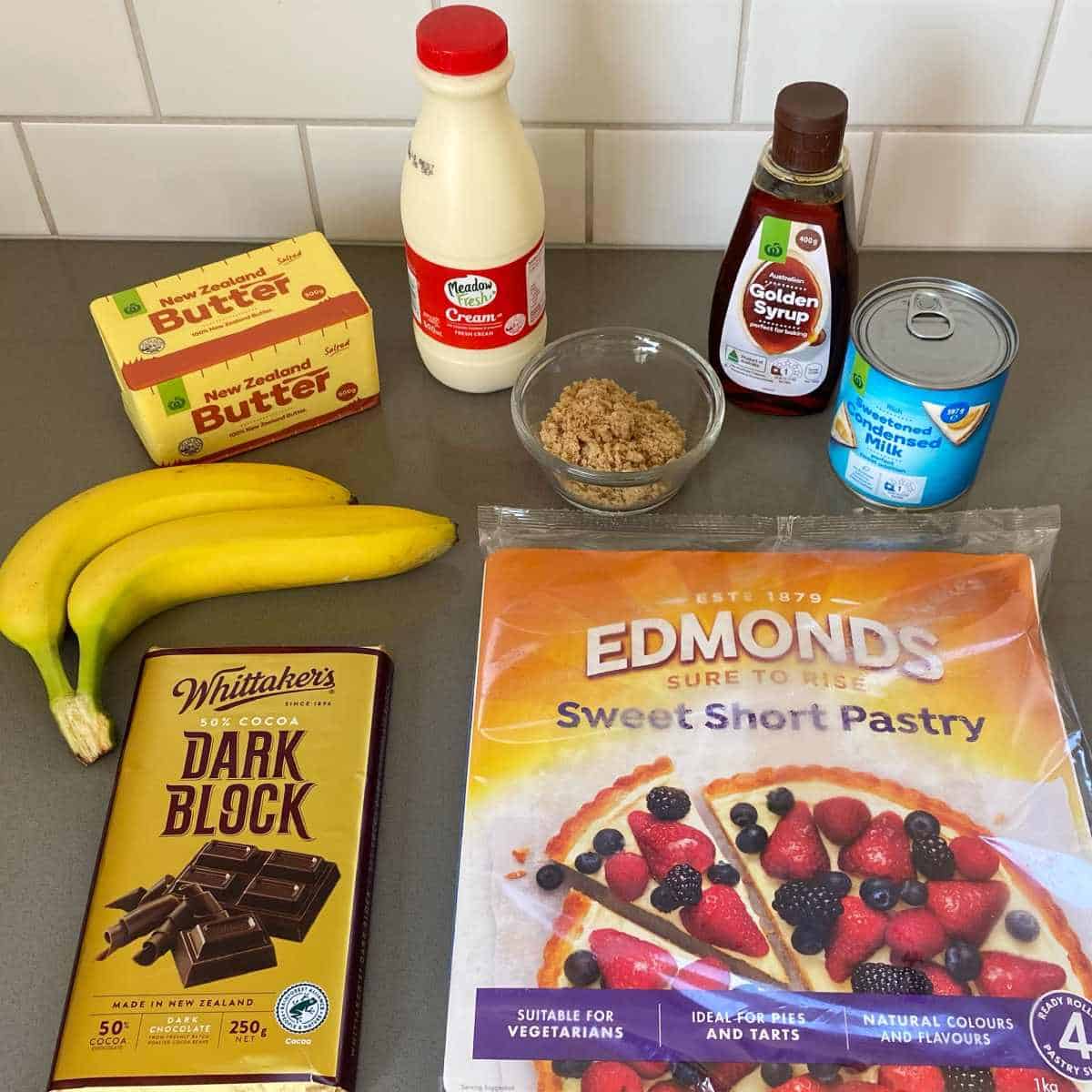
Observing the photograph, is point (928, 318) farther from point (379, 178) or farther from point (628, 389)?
point (379, 178)

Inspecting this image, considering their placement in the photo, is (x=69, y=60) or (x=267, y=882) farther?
(x=69, y=60)

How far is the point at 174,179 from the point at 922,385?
612 millimetres

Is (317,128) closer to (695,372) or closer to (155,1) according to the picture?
(155,1)

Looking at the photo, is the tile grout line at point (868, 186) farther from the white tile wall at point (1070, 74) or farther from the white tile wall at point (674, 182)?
the white tile wall at point (1070, 74)

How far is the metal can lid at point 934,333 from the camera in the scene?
Answer: 69 centimetres

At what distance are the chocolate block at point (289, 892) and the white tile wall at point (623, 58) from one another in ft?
1.90

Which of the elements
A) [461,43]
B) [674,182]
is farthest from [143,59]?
[674,182]

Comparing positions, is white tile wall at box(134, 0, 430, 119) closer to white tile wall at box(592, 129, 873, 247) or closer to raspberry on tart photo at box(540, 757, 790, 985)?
white tile wall at box(592, 129, 873, 247)

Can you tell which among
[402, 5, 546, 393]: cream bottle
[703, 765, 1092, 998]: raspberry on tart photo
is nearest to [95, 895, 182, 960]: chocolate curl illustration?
[703, 765, 1092, 998]: raspberry on tart photo

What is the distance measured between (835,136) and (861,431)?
178mm

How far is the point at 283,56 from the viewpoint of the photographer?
0.85 meters

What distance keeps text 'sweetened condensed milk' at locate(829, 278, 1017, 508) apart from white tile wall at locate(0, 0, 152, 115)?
1.86 feet

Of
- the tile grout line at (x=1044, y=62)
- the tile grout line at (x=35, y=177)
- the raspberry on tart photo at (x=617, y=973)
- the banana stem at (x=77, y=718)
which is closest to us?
the raspberry on tart photo at (x=617, y=973)

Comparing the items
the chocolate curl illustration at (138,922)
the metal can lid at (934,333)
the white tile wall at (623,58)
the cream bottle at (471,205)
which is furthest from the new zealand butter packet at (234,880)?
the white tile wall at (623,58)
